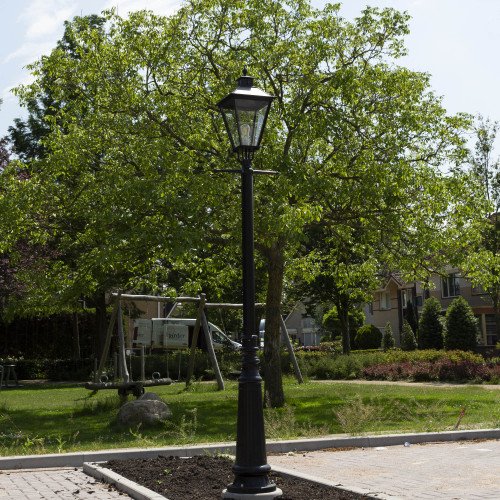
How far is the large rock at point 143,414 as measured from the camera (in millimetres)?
14781

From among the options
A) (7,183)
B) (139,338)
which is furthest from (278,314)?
(139,338)

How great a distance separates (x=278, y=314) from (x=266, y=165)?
4.17 m

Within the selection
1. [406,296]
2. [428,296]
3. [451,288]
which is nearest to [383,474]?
[428,296]

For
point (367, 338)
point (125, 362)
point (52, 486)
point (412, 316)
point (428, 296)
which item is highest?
point (428, 296)

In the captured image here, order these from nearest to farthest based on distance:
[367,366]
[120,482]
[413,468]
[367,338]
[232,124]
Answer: [232,124]
[120,482]
[413,468]
[367,366]
[367,338]

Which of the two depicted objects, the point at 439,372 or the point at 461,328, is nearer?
the point at 439,372

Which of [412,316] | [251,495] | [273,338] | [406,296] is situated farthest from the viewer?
[406,296]

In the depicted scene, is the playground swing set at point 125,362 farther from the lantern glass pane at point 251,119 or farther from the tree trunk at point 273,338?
the lantern glass pane at point 251,119

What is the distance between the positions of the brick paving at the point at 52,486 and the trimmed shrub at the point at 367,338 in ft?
158

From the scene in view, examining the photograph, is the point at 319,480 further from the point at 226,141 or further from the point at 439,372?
the point at 439,372

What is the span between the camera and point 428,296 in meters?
58.5

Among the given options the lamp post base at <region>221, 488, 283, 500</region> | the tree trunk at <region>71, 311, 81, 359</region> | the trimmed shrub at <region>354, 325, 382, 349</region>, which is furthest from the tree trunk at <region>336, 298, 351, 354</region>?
the lamp post base at <region>221, 488, 283, 500</region>

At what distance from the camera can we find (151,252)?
17.5 metres

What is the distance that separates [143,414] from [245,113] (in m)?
7.69
